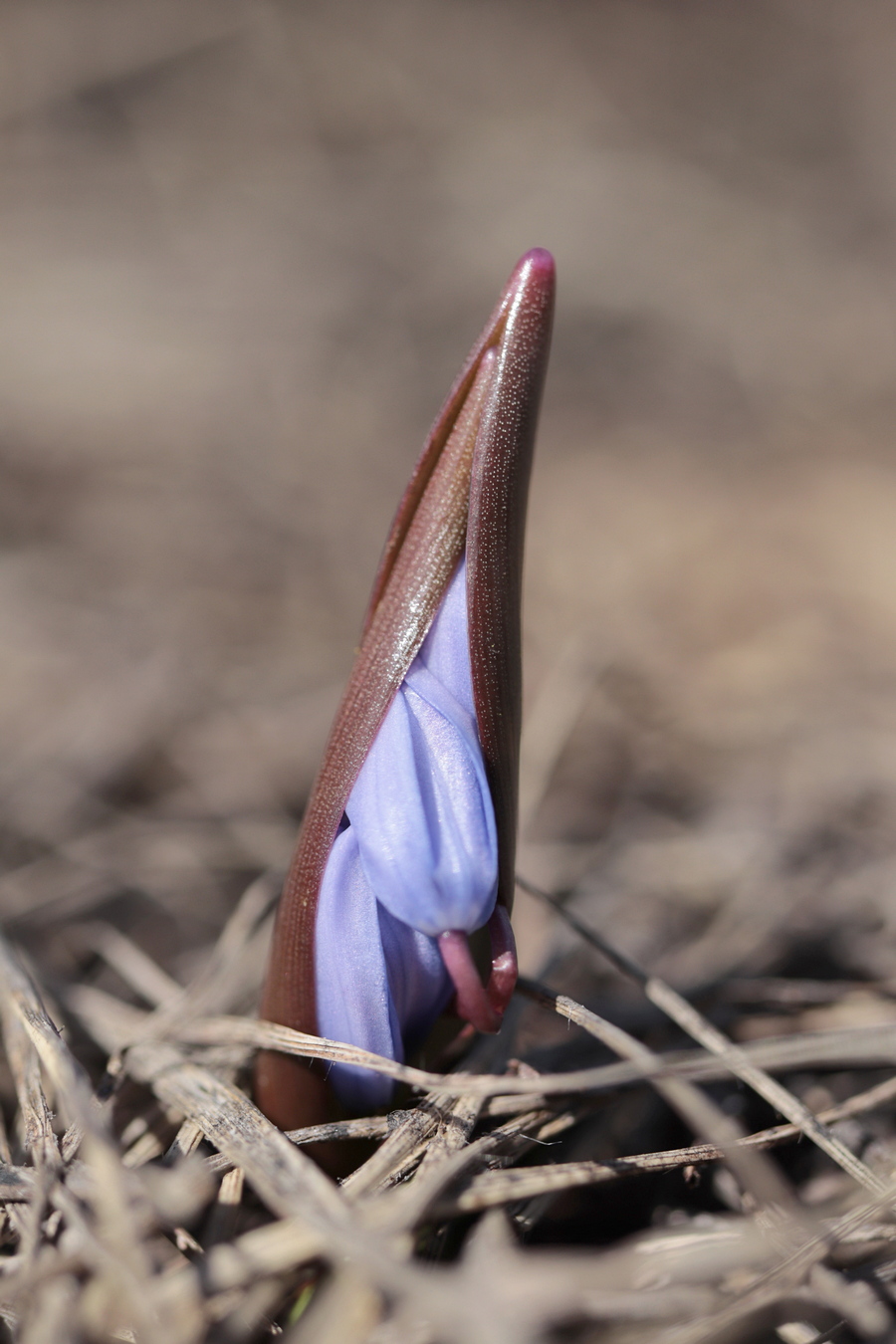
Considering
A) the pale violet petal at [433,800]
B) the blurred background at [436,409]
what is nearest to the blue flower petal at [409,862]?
the pale violet petal at [433,800]

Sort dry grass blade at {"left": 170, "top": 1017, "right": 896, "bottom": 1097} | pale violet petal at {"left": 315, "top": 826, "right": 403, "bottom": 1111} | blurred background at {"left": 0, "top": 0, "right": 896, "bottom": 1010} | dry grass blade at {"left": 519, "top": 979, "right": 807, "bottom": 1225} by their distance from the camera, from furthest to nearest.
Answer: blurred background at {"left": 0, "top": 0, "right": 896, "bottom": 1010} → pale violet petal at {"left": 315, "top": 826, "right": 403, "bottom": 1111} → dry grass blade at {"left": 170, "top": 1017, "right": 896, "bottom": 1097} → dry grass blade at {"left": 519, "top": 979, "right": 807, "bottom": 1225}

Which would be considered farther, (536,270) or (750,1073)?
(750,1073)

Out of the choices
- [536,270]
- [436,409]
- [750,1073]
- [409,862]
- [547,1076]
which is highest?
[436,409]

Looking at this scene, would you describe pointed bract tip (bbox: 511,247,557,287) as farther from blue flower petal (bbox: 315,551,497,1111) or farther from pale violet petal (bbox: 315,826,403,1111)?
pale violet petal (bbox: 315,826,403,1111)

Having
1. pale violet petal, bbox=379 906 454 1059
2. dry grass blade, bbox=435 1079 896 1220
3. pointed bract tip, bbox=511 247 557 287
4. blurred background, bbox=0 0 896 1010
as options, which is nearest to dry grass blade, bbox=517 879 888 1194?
dry grass blade, bbox=435 1079 896 1220

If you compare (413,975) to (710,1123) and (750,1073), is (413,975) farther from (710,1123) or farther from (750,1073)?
(750,1073)

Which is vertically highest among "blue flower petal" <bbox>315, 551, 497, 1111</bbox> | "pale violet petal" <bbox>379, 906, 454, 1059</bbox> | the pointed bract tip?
the pointed bract tip

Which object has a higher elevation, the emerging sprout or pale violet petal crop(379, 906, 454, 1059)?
the emerging sprout

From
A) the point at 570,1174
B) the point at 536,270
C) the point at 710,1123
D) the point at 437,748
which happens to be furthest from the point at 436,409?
the point at 710,1123
